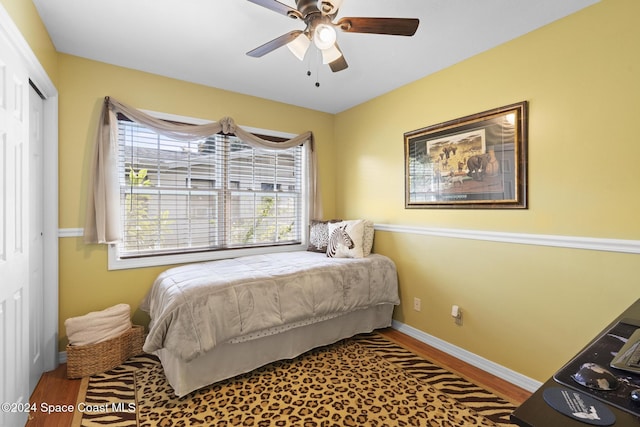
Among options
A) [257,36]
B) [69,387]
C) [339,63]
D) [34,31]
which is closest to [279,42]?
[339,63]

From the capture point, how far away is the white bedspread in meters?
2.06

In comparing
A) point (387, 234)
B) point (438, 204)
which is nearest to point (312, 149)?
point (387, 234)

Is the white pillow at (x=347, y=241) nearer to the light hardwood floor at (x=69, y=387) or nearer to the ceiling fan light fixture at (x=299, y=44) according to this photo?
the light hardwood floor at (x=69, y=387)

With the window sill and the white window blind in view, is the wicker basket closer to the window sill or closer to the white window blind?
the window sill

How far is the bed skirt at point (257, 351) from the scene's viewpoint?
7.01 feet

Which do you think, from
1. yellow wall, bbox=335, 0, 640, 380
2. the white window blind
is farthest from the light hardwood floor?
the white window blind

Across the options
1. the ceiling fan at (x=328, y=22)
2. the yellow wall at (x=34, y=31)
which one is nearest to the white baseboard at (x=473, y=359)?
the ceiling fan at (x=328, y=22)

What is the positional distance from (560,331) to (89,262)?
12.0ft

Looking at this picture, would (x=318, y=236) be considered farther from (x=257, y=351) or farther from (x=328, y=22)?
(x=328, y=22)

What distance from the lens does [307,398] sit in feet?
6.91

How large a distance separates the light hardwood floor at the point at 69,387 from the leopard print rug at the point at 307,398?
0.09 meters

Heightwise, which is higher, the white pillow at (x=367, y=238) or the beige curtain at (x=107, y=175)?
the beige curtain at (x=107, y=175)

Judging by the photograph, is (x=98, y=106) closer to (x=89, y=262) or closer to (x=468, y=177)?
(x=89, y=262)

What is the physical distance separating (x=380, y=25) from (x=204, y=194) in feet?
7.77
